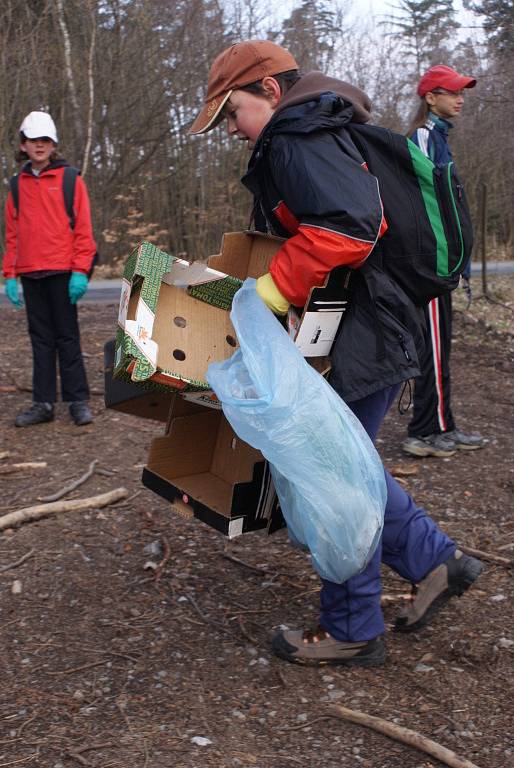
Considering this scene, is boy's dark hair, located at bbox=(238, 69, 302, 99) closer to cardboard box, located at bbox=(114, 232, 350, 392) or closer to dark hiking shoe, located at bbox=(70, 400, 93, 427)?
cardboard box, located at bbox=(114, 232, 350, 392)

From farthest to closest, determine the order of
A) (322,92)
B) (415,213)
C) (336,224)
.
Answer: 1. (415,213)
2. (322,92)
3. (336,224)

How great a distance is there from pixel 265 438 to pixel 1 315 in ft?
25.9

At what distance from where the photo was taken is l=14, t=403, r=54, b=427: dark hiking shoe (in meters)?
5.53

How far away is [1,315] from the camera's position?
31.8 ft

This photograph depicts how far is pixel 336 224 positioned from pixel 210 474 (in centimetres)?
125

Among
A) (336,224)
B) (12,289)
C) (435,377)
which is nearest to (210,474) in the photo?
(336,224)

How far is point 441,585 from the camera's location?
2.92m

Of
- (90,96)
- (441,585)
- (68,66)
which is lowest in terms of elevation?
(441,585)

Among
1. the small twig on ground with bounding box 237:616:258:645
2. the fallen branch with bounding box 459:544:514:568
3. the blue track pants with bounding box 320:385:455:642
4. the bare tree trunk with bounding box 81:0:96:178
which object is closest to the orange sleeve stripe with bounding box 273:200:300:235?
the blue track pants with bounding box 320:385:455:642

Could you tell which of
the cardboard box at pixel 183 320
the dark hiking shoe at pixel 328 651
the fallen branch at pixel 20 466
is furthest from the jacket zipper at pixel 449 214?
the fallen branch at pixel 20 466

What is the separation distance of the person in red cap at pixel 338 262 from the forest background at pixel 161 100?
1079 centimetres

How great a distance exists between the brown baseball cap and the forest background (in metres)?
10.7

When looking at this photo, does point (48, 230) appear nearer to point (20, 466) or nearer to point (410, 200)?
point (20, 466)

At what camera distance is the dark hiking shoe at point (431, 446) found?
16.4ft
